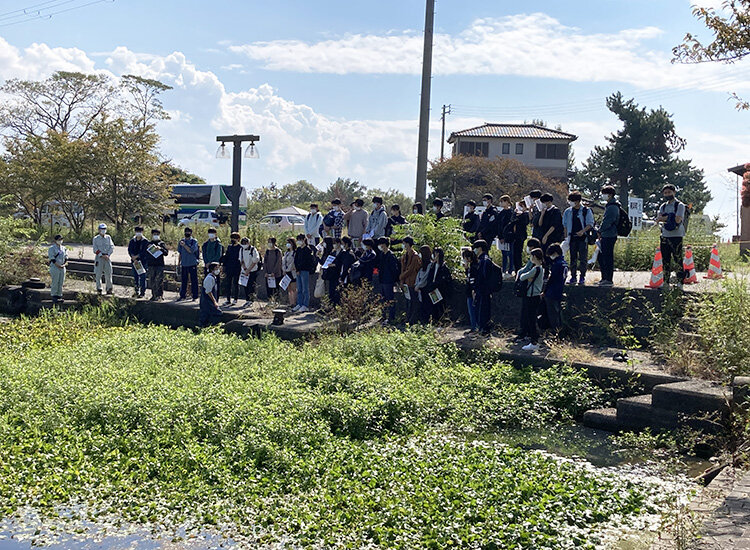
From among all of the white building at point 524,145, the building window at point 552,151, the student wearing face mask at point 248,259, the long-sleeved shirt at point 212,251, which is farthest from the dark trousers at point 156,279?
the building window at point 552,151

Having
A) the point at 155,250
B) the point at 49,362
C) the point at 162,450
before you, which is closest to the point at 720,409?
the point at 162,450

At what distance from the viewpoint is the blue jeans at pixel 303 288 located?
16891 mm

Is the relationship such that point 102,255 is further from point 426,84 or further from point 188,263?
point 426,84

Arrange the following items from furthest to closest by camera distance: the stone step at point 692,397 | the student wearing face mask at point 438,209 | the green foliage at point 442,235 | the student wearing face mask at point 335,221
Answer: the student wearing face mask at point 335,221, the student wearing face mask at point 438,209, the green foliage at point 442,235, the stone step at point 692,397

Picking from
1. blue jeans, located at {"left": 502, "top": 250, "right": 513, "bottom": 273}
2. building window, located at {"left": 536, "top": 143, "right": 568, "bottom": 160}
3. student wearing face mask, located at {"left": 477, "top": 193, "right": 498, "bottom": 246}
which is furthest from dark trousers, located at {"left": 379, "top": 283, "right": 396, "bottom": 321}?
building window, located at {"left": 536, "top": 143, "right": 568, "bottom": 160}

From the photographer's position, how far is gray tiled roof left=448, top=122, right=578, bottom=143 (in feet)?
189

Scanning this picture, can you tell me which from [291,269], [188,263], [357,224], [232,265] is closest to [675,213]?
[357,224]

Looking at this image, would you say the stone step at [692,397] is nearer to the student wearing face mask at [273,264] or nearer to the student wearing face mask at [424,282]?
the student wearing face mask at [424,282]

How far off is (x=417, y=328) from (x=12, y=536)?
803 centimetres

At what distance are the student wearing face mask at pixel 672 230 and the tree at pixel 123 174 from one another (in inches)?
1031

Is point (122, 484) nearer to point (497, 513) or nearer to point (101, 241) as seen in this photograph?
point (497, 513)

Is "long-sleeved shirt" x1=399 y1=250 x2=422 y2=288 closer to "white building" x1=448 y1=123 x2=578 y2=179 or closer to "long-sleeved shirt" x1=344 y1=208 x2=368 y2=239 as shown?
"long-sleeved shirt" x1=344 y1=208 x2=368 y2=239

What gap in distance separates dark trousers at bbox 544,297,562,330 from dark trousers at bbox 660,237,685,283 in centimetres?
221

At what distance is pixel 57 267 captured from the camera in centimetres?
1873
